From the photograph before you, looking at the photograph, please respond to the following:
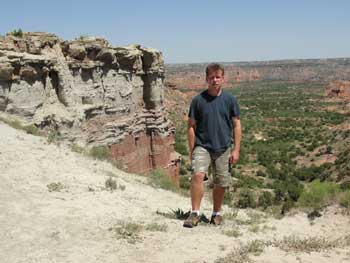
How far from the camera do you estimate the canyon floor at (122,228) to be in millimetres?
5383

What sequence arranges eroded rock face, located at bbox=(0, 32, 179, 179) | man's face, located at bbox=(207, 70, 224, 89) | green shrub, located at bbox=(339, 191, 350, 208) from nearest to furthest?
man's face, located at bbox=(207, 70, 224, 89), green shrub, located at bbox=(339, 191, 350, 208), eroded rock face, located at bbox=(0, 32, 179, 179)

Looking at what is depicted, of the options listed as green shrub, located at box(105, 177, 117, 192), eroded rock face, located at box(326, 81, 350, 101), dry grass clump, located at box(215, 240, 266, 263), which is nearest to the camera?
dry grass clump, located at box(215, 240, 266, 263)

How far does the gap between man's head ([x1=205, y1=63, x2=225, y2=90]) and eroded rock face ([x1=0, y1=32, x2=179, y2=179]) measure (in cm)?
811

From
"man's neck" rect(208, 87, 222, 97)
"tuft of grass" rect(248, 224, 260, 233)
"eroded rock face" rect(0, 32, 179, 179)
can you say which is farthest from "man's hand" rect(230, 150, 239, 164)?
"eroded rock face" rect(0, 32, 179, 179)

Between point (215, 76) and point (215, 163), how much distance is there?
1.24 meters

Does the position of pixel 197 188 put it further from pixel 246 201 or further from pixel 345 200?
pixel 246 201

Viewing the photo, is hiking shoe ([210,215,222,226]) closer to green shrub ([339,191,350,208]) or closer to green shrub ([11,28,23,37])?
green shrub ([339,191,350,208])

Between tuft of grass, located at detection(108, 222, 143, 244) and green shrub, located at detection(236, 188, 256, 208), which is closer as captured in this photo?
tuft of grass, located at detection(108, 222, 143, 244)

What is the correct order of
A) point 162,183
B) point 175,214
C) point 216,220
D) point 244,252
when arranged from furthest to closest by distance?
1. point 162,183
2. point 175,214
3. point 216,220
4. point 244,252

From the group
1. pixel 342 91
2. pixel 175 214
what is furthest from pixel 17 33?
pixel 342 91

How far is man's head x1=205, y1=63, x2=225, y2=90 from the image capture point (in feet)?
20.5

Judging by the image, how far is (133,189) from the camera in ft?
28.7

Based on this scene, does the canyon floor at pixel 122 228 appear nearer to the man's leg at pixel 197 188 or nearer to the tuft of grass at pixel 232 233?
the tuft of grass at pixel 232 233

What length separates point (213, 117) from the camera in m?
6.27
